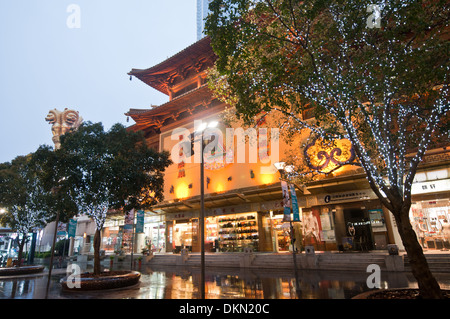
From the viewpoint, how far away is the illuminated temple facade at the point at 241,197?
16.2m

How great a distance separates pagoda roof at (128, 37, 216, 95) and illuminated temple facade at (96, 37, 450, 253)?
10 cm

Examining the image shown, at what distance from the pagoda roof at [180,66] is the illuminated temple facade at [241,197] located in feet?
0.34

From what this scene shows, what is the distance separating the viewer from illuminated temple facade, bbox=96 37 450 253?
53.2 feet

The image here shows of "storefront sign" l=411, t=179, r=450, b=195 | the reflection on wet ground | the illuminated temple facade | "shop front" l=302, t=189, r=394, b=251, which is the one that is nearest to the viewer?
the reflection on wet ground

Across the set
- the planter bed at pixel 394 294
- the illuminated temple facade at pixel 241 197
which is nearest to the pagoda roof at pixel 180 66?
the illuminated temple facade at pixel 241 197

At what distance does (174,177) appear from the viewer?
26625 mm

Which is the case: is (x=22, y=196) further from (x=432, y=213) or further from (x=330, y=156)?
(x=432, y=213)

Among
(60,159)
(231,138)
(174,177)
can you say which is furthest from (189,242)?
(60,159)

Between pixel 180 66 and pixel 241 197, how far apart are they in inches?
658

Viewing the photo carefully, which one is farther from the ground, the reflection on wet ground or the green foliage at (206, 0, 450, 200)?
the green foliage at (206, 0, 450, 200)

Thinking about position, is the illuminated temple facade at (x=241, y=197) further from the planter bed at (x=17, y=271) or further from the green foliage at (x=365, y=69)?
the planter bed at (x=17, y=271)

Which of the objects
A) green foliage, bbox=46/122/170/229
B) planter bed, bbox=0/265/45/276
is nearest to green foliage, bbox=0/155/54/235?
planter bed, bbox=0/265/45/276

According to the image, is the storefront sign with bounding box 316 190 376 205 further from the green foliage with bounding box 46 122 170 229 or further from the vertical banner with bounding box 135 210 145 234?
the vertical banner with bounding box 135 210 145 234

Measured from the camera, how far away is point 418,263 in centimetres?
628
